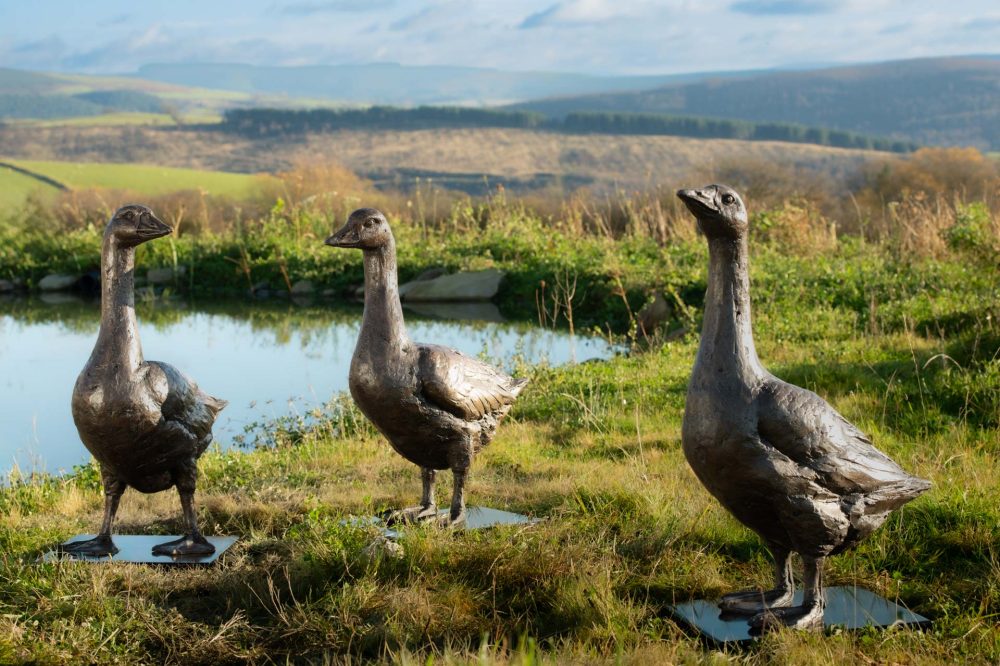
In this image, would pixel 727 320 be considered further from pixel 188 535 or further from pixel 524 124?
pixel 524 124

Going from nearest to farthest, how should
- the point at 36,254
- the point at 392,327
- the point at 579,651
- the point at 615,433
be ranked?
the point at 579,651
the point at 392,327
the point at 615,433
the point at 36,254

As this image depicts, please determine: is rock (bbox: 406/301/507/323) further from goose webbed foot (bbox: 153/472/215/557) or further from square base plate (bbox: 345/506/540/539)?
goose webbed foot (bbox: 153/472/215/557)

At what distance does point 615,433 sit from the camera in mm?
7199

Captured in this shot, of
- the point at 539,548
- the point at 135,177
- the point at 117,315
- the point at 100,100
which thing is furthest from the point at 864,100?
→ the point at 100,100

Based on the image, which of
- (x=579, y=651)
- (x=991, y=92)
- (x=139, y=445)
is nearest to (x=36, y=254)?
(x=139, y=445)

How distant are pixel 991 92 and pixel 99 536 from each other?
7746cm

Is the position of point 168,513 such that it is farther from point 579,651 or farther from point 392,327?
point 579,651

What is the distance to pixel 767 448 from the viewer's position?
12.3 ft

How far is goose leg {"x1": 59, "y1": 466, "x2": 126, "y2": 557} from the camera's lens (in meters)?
4.86

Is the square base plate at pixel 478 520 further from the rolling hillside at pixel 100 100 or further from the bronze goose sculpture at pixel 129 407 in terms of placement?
the rolling hillside at pixel 100 100

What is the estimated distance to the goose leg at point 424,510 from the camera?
17.1ft

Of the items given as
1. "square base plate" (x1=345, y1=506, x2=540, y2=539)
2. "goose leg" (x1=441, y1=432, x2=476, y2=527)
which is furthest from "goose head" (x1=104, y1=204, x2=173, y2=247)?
"goose leg" (x1=441, y1=432, x2=476, y2=527)

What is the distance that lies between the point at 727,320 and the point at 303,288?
14.6 metres

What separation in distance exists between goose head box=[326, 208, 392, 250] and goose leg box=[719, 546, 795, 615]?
2354 mm
